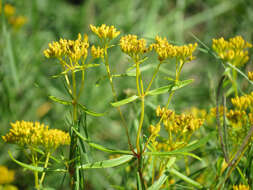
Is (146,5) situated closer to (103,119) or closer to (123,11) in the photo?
(123,11)

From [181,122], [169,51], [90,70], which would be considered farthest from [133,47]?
[90,70]

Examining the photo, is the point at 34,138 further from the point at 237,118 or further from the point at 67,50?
the point at 237,118

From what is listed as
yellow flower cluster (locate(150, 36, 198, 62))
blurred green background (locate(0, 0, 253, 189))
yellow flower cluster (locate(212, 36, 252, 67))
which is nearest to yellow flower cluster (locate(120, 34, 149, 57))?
yellow flower cluster (locate(150, 36, 198, 62))

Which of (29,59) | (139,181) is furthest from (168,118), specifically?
(29,59)

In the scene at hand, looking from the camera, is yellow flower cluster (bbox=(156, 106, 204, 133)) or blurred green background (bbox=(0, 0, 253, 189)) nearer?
yellow flower cluster (bbox=(156, 106, 204, 133))

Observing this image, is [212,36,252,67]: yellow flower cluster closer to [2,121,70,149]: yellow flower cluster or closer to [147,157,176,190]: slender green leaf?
[147,157,176,190]: slender green leaf

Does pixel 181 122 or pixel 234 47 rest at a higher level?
pixel 234 47

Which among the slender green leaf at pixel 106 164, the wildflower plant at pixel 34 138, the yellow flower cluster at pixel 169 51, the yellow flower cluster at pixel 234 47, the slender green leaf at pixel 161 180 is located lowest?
the slender green leaf at pixel 161 180

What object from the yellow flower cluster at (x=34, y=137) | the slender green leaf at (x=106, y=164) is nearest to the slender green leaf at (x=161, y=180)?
the slender green leaf at (x=106, y=164)

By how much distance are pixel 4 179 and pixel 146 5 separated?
A: 2.65 metres

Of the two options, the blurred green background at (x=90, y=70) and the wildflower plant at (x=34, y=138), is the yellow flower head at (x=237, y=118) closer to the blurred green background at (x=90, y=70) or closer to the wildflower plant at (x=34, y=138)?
the wildflower plant at (x=34, y=138)

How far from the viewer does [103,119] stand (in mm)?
1964

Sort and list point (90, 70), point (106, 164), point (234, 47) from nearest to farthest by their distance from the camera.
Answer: point (106, 164) → point (234, 47) → point (90, 70)

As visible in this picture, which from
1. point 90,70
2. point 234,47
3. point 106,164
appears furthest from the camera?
point 90,70
